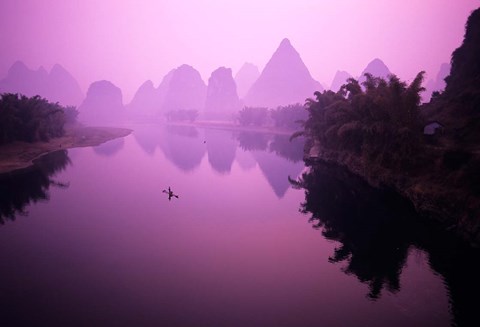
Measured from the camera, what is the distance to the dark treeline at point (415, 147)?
20719 mm

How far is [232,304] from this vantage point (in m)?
14.1

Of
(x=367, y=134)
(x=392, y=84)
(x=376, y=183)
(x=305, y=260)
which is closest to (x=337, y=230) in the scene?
(x=305, y=260)

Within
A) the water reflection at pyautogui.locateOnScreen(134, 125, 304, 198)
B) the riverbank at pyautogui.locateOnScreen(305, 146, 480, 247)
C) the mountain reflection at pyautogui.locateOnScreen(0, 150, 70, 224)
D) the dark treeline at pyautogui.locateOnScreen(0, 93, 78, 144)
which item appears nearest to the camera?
the riverbank at pyautogui.locateOnScreen(305, 146, 480, 247)

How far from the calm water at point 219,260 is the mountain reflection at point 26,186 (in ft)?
0.61

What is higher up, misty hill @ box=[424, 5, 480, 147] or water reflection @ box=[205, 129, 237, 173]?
misty hill @ box=[424, 5, 480, 147]

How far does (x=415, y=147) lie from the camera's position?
26.9 metres

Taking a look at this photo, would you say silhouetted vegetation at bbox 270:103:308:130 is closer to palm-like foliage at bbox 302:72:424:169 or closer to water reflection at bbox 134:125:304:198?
water reflection at bbox 134:125:304:198

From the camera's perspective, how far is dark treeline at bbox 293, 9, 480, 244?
20.7 meters

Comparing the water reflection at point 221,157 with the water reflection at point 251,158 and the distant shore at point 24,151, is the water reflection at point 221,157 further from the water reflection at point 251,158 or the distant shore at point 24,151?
the distant shore at point 24,151

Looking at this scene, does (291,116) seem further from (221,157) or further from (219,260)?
(219,260)

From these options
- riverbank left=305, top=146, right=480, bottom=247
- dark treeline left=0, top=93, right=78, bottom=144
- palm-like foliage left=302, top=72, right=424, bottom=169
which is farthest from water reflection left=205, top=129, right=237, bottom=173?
dark treeline left=0, top=93, right=78, bottom=144

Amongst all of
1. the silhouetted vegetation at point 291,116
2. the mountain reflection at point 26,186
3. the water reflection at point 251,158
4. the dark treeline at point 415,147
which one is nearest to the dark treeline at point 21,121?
the mountain reflection at point 26,186

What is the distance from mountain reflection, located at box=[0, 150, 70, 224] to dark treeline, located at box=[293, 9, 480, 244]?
105 feet

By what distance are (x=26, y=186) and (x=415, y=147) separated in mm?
39907
